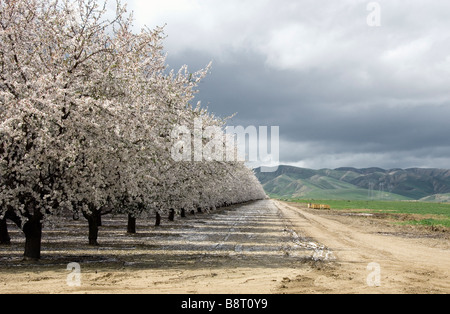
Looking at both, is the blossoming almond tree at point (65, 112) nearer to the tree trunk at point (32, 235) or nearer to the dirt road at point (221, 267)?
the tree trunk at point (32, 235)

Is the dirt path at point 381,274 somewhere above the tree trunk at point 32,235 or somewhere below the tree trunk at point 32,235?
below

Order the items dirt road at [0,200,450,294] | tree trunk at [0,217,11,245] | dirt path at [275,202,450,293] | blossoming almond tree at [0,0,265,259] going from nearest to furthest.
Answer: dirt road at [0,200,450,294] → dirt path at [275,202,450,293] → blossoming almond tree at [0,0,265,259] → tree trunk at [0,217,11,245]

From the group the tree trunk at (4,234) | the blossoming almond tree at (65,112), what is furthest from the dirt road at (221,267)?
the blossoming almond tree at (65,112)

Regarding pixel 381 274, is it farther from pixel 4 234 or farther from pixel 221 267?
pixel 4 234

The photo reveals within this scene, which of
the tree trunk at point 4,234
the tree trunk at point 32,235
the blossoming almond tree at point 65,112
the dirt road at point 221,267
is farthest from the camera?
the tree trunk at point 4,234

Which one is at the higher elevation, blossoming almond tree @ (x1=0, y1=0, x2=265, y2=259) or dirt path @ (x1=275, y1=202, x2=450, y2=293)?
blossoming almond tree @ (x1=0, y1=0, x2=265, y2=259)

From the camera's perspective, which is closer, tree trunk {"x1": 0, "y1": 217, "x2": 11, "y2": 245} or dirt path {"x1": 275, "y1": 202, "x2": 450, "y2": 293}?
dirt path {"x1": 275, "y1": 202, "x2": 450, "y2": 293}

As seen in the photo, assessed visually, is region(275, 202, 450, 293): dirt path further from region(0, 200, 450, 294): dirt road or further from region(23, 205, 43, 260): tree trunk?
region(23, 205, 43, 260): tree trunk

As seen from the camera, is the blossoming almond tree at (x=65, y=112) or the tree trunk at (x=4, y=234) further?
the tree trunk at (x=4, y=234)

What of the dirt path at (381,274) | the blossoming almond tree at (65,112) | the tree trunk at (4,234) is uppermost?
the blossoming almond tree at (65,112)

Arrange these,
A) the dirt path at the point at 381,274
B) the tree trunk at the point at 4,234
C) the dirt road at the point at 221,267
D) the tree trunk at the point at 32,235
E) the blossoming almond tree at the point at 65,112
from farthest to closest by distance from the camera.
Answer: the tree trunk at the point at 4,234 → the tree trunk at the point at 32,235 → the blossoming almond tree at the point at 65,112 → the dirt path at the point at 381,274 → the dirt road at the point at 221,267

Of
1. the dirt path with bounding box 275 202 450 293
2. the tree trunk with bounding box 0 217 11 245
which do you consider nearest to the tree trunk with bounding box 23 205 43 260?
the tree trunk with bounding box 0 217 11 245

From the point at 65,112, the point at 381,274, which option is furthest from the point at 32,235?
the point at 381,274
